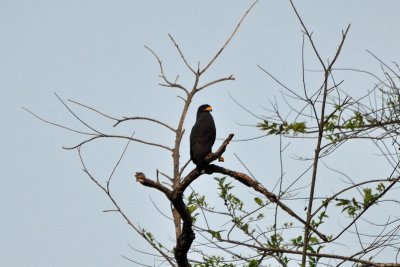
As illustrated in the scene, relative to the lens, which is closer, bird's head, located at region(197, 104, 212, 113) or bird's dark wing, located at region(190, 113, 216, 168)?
bird's dark wing, located at region(190, 113, 216, 168)

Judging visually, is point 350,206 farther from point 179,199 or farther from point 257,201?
point 179,199

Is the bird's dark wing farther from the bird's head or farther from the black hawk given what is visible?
the bird's head

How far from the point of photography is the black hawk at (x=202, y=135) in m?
6.31

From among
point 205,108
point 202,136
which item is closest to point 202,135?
point 202,136

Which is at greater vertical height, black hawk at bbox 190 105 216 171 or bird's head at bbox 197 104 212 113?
bird's head at bbox 197 104 212 113

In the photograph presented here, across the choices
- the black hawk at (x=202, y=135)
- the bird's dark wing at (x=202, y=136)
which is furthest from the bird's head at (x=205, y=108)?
the bird's dark wing at (x=202, y=136)

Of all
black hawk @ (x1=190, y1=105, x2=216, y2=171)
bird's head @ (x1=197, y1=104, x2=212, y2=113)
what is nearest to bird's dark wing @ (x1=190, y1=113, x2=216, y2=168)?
black hawk @ (x1=190, y1=105, x2=216, y2=171)

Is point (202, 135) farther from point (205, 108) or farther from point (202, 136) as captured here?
point (205, 108)

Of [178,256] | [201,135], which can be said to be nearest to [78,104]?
Answer: [178,256]

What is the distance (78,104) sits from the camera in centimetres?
485

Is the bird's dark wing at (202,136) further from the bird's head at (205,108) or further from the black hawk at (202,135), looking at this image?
the bird's head at (205,108)

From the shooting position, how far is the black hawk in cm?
631

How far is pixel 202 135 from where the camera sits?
6.78 m

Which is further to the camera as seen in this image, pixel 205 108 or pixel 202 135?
pixel 205 108
